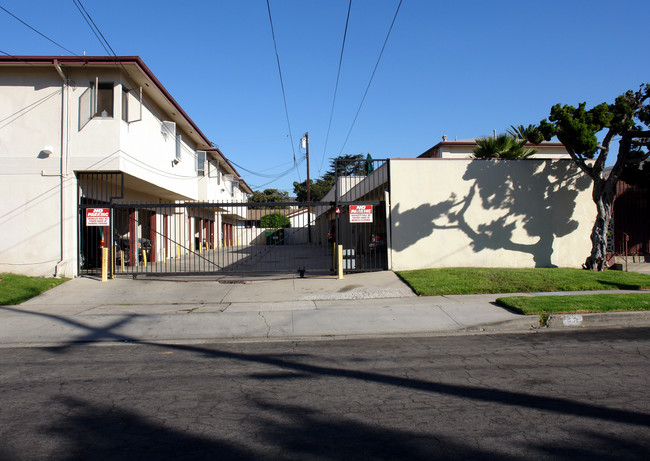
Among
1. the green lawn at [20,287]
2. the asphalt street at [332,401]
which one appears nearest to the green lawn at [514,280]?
the asphalt street at [332,401]

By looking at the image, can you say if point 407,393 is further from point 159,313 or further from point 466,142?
point 466,142

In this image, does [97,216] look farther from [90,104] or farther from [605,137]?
[605,137]

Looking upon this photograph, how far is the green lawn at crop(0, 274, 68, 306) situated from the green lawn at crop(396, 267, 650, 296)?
9707 mm

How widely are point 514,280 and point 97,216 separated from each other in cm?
1180

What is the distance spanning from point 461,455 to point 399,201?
1125cm

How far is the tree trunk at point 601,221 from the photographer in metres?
13.7

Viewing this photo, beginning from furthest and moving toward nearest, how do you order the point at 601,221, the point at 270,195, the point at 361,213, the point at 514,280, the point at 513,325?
the point at 270,195, the point at 361,213, the point at 601,221, the point at 514,280, the point at 513,325

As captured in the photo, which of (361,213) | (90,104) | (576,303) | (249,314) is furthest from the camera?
(361,213)

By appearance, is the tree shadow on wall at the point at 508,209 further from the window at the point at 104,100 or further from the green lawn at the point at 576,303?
the window at the point at 104,100

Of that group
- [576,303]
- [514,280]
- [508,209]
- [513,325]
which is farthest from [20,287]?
[508,209]

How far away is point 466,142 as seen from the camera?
90.6ft

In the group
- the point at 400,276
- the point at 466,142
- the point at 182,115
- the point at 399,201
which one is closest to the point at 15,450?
the point at 400,276

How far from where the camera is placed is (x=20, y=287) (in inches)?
469

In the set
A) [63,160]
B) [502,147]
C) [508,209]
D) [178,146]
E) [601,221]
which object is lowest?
[601,221]
